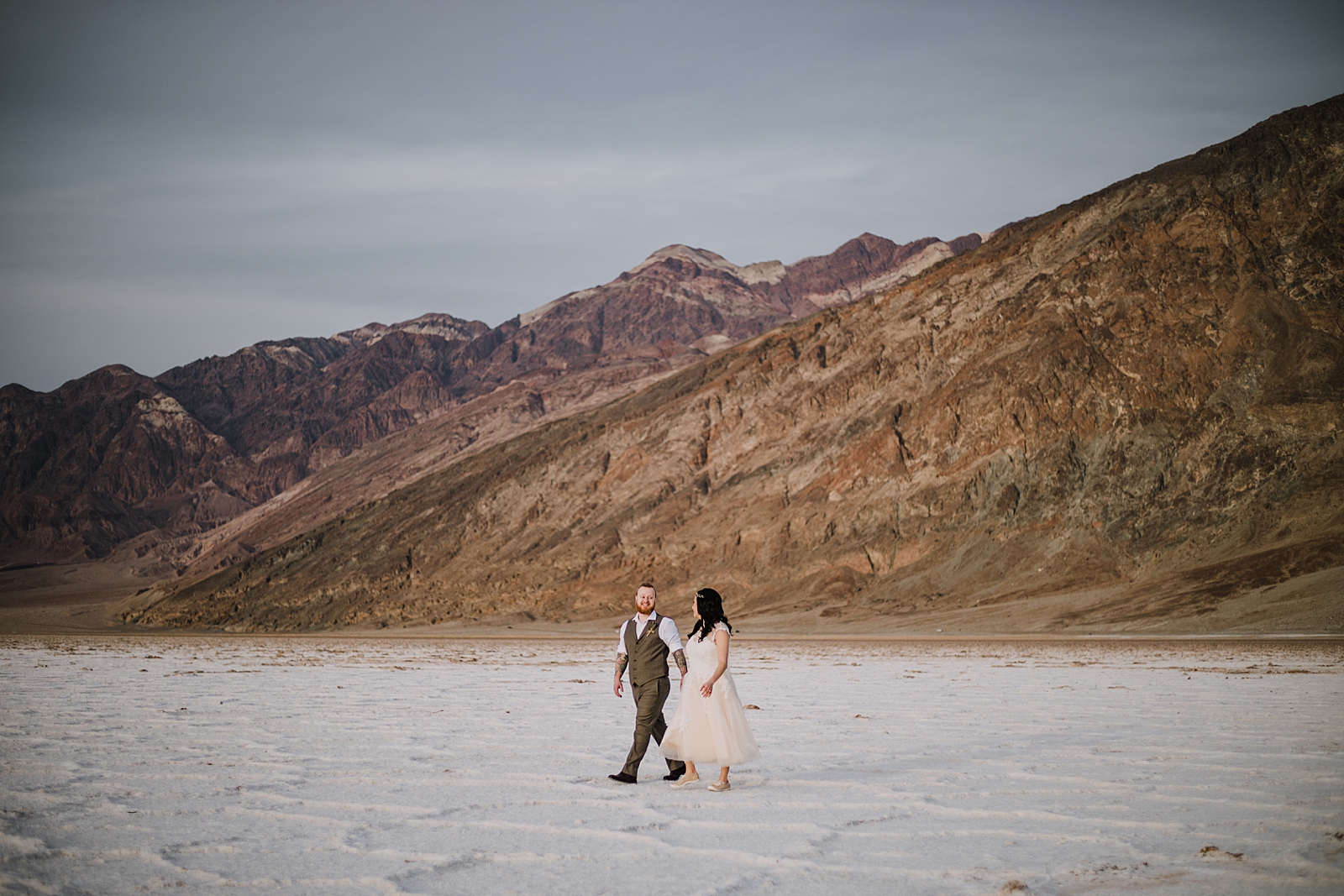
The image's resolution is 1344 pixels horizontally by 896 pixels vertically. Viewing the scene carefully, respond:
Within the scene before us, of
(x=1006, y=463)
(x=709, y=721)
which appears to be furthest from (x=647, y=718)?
(x=1006, y=463)

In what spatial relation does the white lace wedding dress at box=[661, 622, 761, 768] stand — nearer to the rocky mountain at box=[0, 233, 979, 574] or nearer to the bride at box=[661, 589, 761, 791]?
the bride at box=[661, 589, 761, 791]

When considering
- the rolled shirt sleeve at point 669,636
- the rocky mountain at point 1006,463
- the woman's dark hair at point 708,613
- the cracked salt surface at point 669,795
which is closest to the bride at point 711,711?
the woman's dark hair at point 708,613

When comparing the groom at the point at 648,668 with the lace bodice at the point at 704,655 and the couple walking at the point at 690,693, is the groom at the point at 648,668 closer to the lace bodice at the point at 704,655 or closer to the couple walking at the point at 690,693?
the couple walking at the point at 690,693

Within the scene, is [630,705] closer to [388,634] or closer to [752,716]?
[752,716]

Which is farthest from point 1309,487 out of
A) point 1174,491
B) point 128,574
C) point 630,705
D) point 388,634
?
point 128,574

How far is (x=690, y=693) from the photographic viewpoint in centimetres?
Result: 844

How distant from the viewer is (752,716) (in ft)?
44.9

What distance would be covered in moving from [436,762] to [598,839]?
3.46 meters

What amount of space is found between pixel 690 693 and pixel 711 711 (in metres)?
0.23

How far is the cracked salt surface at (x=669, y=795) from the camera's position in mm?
5961

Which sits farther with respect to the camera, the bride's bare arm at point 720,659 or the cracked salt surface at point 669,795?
the bride's bare arm at point 720,659

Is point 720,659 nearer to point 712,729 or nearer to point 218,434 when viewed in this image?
point 712,729

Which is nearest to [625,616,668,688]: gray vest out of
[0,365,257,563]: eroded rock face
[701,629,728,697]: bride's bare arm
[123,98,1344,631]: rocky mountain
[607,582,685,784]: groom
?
[607,582,685,784]: groom

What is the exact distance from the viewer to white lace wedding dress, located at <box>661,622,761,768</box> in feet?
27.0
